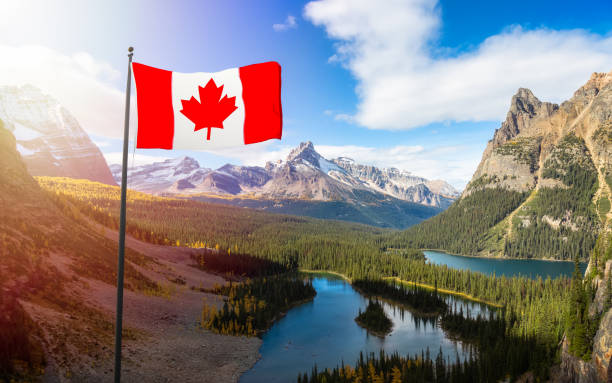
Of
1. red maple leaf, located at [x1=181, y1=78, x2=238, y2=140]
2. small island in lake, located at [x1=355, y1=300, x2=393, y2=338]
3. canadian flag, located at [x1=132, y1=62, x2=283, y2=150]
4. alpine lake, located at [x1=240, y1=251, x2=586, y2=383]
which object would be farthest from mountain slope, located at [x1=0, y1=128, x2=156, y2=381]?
small island in lake, located at [x1=355, y1=300, x2=393, y2=338]

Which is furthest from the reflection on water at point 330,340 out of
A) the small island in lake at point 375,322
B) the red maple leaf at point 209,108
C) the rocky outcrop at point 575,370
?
the red maple leaf at point 209,108

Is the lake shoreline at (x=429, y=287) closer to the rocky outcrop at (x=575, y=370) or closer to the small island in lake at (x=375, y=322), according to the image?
the small island in lake at (x=375, y=322)

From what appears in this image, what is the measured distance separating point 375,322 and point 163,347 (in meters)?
56.5

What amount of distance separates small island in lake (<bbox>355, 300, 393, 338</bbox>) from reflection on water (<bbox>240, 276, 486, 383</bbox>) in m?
1.65

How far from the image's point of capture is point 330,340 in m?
75.6

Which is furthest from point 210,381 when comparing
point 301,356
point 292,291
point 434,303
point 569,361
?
point 434,303

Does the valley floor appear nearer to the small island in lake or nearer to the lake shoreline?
the small island in lake

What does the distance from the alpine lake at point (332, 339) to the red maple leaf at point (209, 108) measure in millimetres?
45987

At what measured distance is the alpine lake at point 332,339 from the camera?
59.6 m

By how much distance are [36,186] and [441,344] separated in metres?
90.7

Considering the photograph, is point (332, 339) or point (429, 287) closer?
point (332, 339)

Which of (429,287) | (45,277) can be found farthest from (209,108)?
(429,287)

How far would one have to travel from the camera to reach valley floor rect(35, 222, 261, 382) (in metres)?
33.2

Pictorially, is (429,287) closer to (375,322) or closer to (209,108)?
(375,322)
